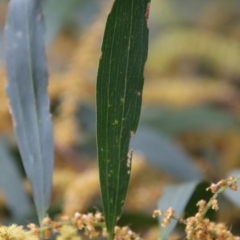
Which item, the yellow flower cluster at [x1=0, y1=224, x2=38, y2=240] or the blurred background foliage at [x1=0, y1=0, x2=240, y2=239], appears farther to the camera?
the blurred background foliage at [x1=0, y1=0, x2=240, y2=239]

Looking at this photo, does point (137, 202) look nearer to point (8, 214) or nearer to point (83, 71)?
point (8, 214)

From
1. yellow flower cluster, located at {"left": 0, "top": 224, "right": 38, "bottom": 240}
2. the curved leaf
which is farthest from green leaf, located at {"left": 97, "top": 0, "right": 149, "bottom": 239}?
the curved leaf

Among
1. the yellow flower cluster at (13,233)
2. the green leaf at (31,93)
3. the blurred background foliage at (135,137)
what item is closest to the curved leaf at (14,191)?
the blurred background foliage at (135,137)

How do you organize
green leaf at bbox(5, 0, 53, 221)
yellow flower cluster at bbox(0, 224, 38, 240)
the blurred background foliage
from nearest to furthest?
yellow flower cluster at bbox(0, 224, 38, 240) → green leaf at bbox(5, 0, 53, 221) → the blurred background foliage

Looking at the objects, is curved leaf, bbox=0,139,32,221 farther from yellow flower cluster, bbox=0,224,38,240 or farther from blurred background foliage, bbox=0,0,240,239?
yellow flower cluster, bbox=0,224,38,240

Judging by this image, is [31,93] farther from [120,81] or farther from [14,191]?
[14,191]

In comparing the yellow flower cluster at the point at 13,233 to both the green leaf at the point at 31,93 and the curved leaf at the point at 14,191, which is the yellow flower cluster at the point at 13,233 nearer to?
the green leaf at the point at 31,93

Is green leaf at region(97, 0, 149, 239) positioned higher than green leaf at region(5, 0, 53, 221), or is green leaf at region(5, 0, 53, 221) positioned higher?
green leaf at region(5, 0, 53, 221)
